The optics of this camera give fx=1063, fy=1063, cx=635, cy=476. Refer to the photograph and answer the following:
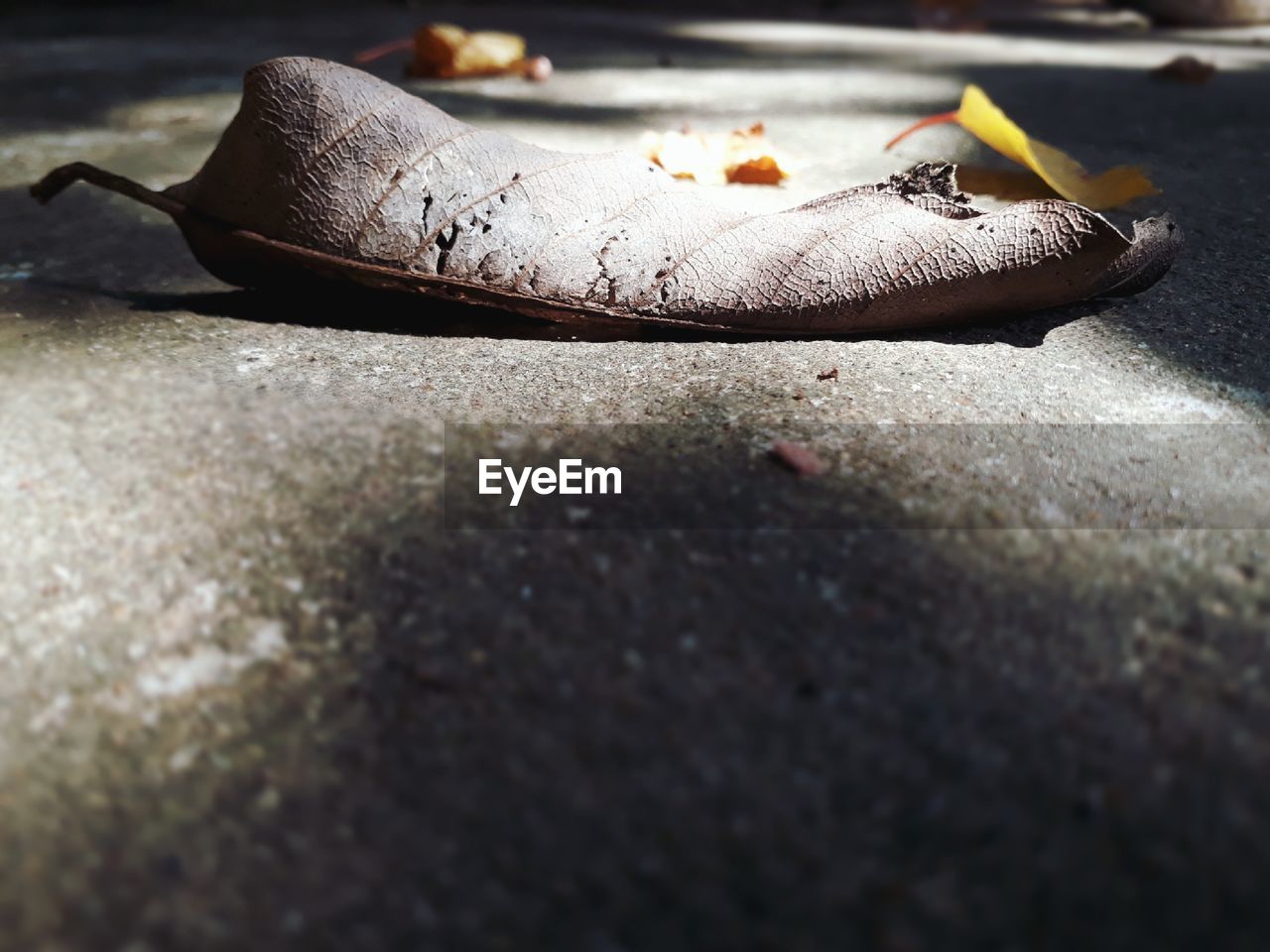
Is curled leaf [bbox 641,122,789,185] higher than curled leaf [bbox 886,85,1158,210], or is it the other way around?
curled leaf [bbox 886,85,1158,210]

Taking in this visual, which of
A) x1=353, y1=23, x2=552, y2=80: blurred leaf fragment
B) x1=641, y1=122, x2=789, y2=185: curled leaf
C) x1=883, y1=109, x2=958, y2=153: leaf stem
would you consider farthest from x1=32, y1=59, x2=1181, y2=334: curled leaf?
x1=353, y1=23, x2=552, y2=80: blurred leaf fragment

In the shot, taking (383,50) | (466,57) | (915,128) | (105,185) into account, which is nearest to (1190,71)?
(915,128)

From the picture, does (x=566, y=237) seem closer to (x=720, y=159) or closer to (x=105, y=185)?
(x=105, y=185)

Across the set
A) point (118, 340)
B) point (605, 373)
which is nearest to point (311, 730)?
point (605, 373)

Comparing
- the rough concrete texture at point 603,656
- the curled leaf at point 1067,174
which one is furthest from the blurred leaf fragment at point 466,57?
the rough concrete texture at point 603,656

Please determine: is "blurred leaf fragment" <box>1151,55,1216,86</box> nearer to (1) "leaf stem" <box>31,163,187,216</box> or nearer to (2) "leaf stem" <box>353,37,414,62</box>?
(2) "leaf stem" <box>353,37,414,62</box>

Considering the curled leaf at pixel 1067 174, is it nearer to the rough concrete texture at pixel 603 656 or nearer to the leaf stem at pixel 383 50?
the rough concrete texture at pixel 603 656
